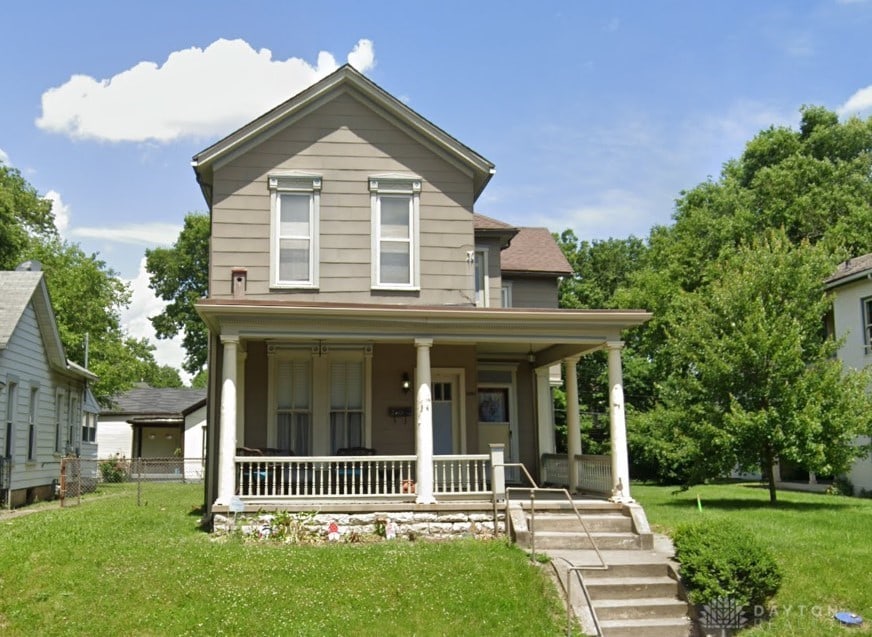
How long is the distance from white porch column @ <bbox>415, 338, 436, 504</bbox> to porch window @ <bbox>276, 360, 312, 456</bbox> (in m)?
2.76

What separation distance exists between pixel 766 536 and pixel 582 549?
291cm

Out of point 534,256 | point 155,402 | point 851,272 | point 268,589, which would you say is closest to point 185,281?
point 155,402

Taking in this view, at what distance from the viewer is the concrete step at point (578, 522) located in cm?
1238

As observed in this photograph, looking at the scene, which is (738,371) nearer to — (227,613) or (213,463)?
(213,463)

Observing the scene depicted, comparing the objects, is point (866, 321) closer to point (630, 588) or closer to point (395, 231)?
point (395, 231)

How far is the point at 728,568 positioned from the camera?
958 cm

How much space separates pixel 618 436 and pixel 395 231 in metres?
5.41

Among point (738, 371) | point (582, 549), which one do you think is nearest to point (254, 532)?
point (582, 549)

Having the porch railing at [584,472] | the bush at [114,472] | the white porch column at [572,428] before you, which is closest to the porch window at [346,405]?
the white porch column at [572,428]

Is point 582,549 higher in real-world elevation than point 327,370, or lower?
lower

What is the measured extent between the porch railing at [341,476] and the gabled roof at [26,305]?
7.57 m

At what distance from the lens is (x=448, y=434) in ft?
53.2

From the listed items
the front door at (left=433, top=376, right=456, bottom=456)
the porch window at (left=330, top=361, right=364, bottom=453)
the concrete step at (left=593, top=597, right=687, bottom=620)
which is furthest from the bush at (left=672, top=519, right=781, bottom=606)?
the porch window at (left=330, top=361, right=364, bottom=453)

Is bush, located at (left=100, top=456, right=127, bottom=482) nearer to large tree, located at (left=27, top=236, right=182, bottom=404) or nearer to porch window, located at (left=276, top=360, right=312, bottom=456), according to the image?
large tree, located at (left=27, top=236, right=182, bottom=404)
